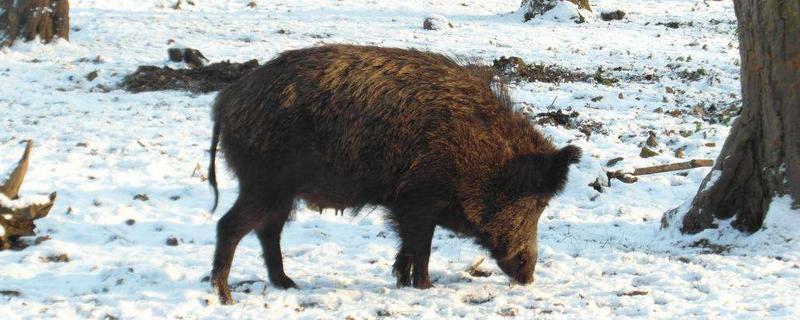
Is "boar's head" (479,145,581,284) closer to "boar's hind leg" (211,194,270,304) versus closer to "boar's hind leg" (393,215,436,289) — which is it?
"boar's hind leg" (393,215,436,289)

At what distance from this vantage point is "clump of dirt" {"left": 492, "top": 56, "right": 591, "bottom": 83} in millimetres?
13617

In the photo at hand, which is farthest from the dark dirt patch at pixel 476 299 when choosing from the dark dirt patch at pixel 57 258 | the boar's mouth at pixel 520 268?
the dark dirt patch at pixel 57 258

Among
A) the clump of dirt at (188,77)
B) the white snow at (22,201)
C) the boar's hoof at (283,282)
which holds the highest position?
the white snow at (22,201)

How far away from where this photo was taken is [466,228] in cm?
594

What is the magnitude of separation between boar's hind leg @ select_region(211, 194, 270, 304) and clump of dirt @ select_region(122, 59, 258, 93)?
7.46 meters

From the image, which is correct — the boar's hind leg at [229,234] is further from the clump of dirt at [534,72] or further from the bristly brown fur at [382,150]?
the clump of dirt at [534,72]

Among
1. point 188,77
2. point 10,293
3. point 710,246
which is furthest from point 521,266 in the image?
point 188,77

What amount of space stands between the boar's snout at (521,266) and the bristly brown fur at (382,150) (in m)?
0.11

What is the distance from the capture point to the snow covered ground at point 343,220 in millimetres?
5492

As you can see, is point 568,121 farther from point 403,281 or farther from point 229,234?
point 229,234

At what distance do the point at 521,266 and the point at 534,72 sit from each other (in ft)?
27.4

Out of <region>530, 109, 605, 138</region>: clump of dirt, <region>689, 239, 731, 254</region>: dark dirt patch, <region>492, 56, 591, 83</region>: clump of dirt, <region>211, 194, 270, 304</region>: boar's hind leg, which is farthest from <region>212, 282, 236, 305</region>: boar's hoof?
<region>492, 56, 591, 83</region>: clump of dirt

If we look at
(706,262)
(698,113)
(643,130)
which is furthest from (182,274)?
(698,113)

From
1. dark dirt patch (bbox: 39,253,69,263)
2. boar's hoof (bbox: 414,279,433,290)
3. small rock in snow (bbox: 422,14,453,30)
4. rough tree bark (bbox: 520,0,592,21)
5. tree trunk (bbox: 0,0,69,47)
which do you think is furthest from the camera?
rough tree bark (bbox: 520,0,592,21)
